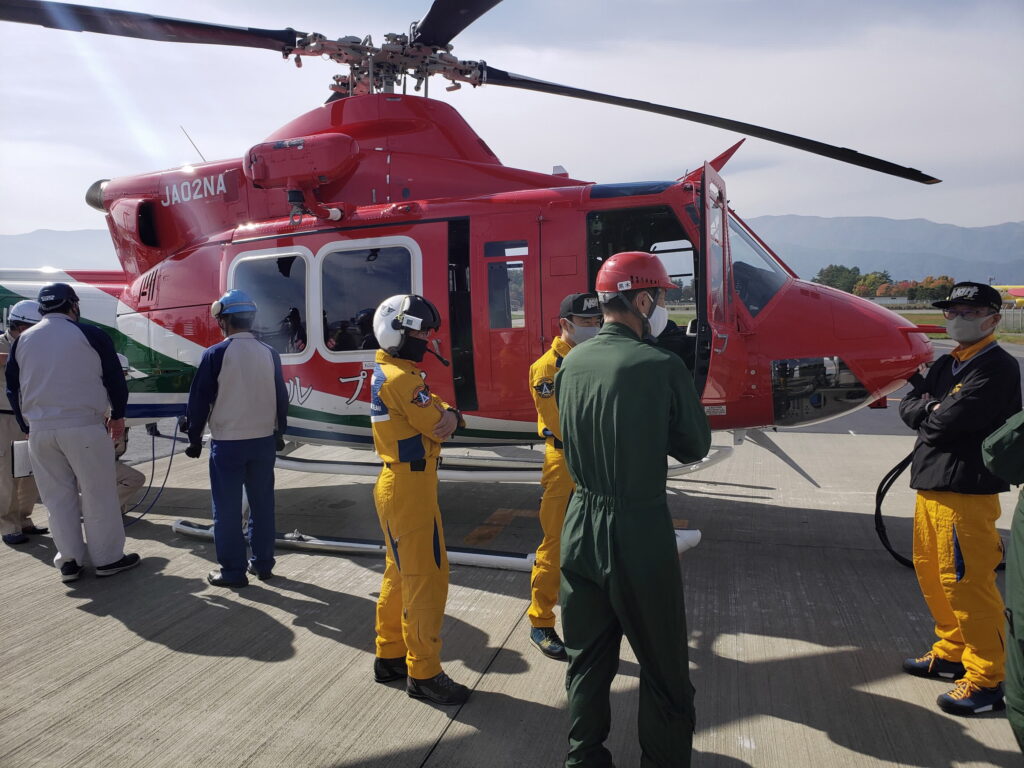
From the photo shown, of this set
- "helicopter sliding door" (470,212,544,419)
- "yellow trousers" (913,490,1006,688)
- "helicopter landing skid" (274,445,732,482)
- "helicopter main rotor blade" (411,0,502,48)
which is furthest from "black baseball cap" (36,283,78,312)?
"yellow trousers" (913,490,1006,688)

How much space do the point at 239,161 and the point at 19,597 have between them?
4.02 metres

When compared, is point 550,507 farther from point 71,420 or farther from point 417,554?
point 71,420

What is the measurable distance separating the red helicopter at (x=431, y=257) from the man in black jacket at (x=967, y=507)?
157 cm

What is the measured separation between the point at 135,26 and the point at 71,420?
296 centimetres

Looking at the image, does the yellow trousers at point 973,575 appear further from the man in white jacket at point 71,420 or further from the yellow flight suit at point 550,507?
the man in white jacket at point 71,420

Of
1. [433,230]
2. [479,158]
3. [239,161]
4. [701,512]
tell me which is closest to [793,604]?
[701,512]

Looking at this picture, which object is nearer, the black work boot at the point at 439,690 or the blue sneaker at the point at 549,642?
the black work boot at the point at 439,690

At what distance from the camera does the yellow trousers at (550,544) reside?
3.67m

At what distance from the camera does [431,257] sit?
5.39 metres

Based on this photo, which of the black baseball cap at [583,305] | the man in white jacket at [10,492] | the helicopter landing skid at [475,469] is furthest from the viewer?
the man in white jacket at [10,492]

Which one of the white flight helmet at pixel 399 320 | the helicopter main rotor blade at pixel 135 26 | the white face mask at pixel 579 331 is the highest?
the helicopter main rotor blade at pixel 135 26

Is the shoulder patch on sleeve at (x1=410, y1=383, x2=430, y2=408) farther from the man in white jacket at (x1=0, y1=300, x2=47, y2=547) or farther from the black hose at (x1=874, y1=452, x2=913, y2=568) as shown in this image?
the man in white jacket at (x1=0, y1=300, x2=47, y2=547)

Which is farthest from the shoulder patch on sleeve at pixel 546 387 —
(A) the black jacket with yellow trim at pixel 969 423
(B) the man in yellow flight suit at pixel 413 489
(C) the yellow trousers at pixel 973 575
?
(C) the yellow trousers at pixel 973 575

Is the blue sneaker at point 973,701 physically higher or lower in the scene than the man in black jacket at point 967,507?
lower
